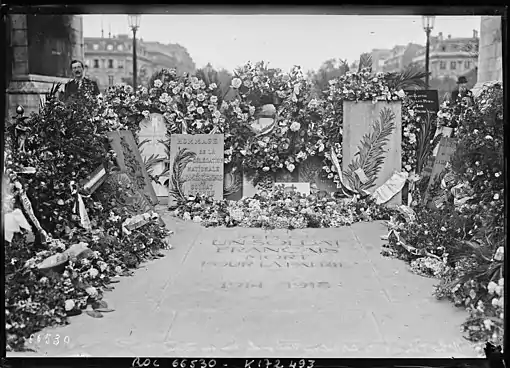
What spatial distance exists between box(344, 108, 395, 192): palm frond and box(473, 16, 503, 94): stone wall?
307 mm

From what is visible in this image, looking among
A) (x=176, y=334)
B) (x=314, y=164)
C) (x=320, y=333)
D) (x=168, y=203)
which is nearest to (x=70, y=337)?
(x=176, y=334)

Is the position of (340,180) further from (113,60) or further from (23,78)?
(23,78)

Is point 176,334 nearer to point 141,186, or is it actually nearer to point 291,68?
point 141,186

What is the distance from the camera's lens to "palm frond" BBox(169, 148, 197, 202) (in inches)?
83.6

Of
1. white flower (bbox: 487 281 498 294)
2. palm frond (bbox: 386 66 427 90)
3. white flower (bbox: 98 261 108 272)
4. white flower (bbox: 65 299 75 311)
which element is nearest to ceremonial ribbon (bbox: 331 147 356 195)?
palm frond (bbox: 386 66 427 90)

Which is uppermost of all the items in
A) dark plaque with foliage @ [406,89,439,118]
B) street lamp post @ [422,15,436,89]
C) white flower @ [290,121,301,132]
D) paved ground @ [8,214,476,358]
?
street lamp post @ [422,15,436,89]

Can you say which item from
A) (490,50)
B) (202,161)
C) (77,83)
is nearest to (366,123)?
(490,50)

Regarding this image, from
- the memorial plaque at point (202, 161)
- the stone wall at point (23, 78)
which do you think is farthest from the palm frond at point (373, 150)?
the stone wall at point (23, 78)

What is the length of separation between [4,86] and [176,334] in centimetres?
90

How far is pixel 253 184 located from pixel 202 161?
181 millimetres

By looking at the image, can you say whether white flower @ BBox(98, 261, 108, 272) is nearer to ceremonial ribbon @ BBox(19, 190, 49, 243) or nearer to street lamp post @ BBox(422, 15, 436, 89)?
ceremonial ribbon @ BBox(19, 190, 49, 243)

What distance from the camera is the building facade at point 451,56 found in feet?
6.55

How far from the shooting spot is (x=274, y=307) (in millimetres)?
1967

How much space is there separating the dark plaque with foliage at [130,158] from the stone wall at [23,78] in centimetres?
25
